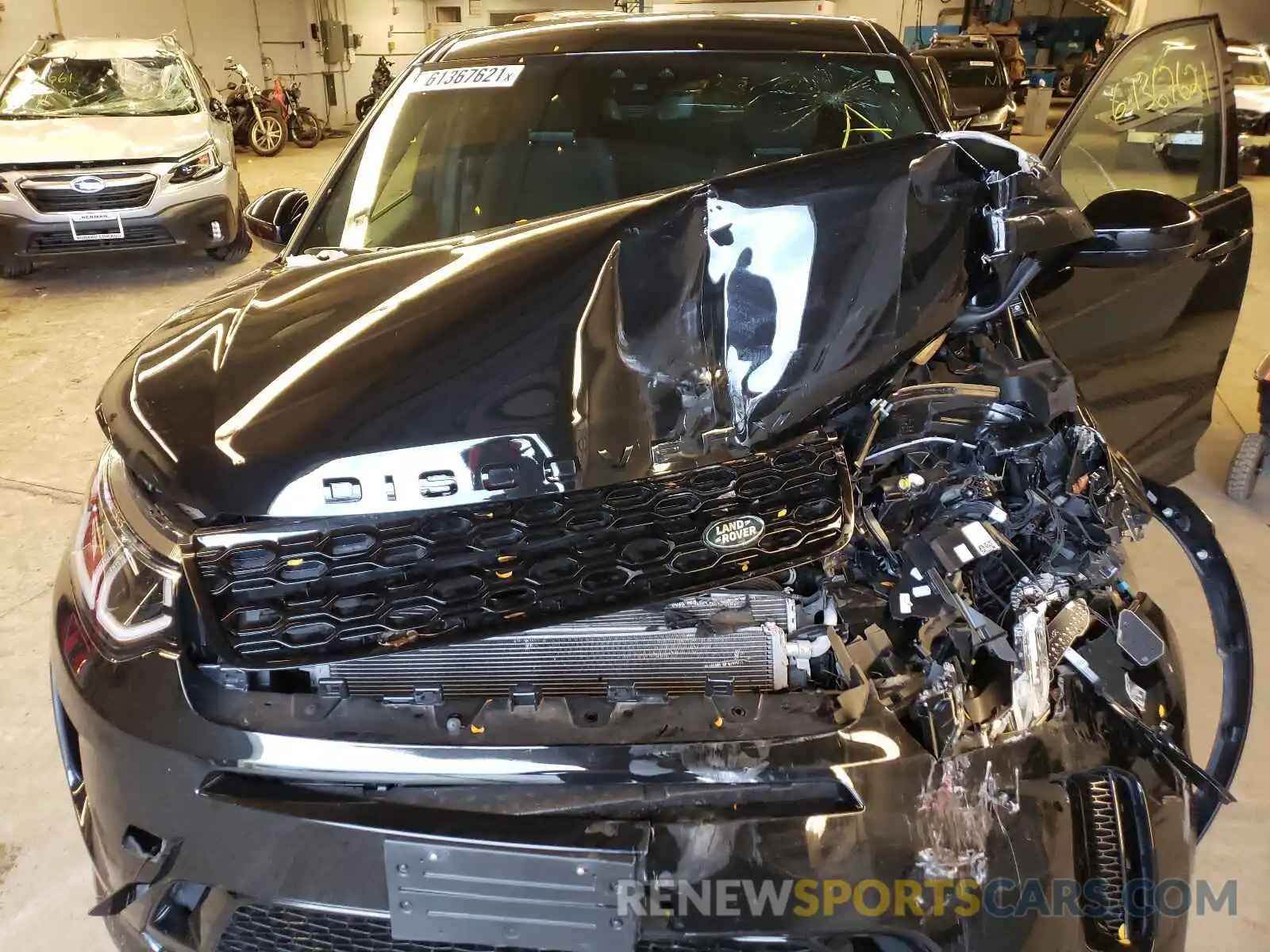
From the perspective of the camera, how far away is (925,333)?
4.34 ft

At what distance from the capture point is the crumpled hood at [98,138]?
512 cm

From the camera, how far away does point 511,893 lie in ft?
3.09

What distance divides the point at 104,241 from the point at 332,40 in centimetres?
965

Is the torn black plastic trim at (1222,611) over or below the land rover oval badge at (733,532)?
below

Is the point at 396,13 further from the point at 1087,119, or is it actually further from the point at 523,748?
the point at 523,748

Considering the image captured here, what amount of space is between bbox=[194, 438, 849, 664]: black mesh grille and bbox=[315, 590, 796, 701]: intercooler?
0.05 metres

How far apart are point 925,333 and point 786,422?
0.28 m

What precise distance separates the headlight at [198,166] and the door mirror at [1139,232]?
519 cm

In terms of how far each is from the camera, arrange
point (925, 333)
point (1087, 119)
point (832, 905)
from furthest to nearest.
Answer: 1. point (1087, 119)
2. point (925, 333)
3. point (832, 905)

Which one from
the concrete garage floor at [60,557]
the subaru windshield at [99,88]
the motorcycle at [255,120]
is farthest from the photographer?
the motorcycle at [255,120]

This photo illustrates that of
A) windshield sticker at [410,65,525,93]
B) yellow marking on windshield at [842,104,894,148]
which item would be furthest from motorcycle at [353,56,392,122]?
yellow marking on windshield at [842,104,894,148]

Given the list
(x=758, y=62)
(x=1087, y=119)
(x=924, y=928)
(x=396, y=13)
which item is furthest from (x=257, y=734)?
(x=396, y=13)

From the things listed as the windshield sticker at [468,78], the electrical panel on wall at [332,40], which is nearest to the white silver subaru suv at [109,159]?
the windshield sticker at [468,78]

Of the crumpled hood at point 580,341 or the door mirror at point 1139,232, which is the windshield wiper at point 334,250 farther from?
the door mirror at point 1139,232
